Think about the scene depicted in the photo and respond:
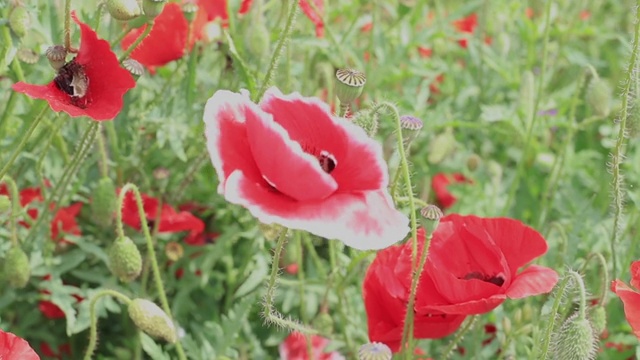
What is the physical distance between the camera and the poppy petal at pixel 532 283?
3.63ft

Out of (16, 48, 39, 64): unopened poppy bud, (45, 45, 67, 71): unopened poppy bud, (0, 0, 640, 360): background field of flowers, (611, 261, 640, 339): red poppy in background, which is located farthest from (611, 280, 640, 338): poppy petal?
(16, 48, 39, 64): unopened poppy bud

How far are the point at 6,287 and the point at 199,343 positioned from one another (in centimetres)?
33

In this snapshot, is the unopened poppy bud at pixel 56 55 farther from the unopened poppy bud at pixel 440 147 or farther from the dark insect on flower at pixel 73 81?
the unopened poppy bud at pixel 440 147

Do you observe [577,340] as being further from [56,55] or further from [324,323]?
[56,55]

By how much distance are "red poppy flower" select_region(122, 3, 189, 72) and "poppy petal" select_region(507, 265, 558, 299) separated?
26.0 inches

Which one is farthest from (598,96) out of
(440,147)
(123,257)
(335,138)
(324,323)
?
(123,257)

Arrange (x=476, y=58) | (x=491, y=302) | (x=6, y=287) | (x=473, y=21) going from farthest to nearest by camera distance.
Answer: (x=473, y=21), (x=476, y=58), (x=6, y=287), (x=491, y=302)

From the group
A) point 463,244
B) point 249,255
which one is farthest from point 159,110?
point 463,244

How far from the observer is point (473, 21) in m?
2.44

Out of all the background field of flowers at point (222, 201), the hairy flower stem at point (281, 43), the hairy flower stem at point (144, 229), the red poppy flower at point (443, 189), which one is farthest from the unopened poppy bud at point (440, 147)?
the hairy flower stem at point (144, 229)

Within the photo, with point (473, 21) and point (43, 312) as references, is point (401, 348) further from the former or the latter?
point (473, 21)

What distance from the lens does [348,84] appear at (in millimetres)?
1096

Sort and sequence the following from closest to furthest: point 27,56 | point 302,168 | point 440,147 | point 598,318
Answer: point 302,168 → point 598,318 → point 27,56 → point 440,147

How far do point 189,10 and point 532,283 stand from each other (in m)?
0.65
